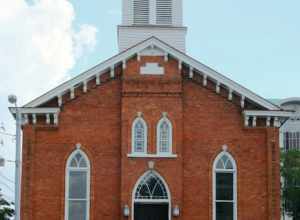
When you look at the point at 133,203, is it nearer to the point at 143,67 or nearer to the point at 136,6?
the point at 143,67

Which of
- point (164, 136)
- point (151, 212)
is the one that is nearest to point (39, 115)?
point (164, 136)

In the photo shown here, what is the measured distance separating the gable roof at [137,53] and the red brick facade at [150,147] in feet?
1.46

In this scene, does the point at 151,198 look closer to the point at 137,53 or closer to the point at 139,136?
the point at 139,136

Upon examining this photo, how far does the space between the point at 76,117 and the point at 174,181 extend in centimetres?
463

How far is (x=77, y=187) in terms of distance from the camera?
31203 mm

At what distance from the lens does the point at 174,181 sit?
1216 inches

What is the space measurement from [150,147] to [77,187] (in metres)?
3.27

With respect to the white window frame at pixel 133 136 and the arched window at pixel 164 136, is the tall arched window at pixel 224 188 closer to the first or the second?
the arched window at pixel 164 136

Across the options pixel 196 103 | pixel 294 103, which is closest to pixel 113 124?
pixel 196 103

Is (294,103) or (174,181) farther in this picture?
(294,103)

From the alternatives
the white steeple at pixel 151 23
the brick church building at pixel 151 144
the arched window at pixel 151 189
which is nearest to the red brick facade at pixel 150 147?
the brick church building at pixel 151 144

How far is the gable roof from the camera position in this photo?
31062 mm

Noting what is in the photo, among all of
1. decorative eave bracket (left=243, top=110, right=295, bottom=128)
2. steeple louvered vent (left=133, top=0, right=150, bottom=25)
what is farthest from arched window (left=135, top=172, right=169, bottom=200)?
steeple louvered vent (left=133, top=0, right=150, bottom=25)

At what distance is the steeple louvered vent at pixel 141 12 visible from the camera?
119 feet
